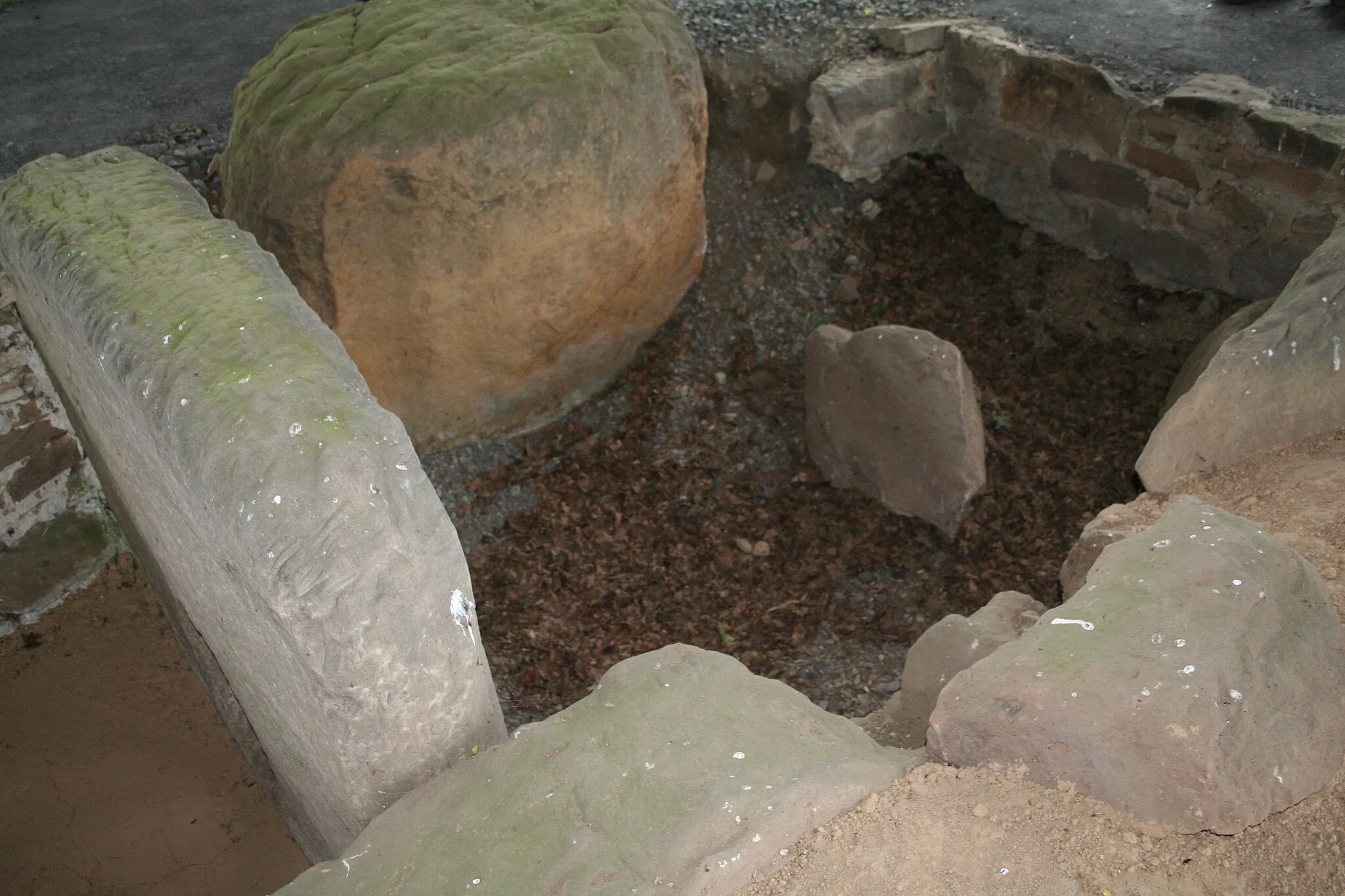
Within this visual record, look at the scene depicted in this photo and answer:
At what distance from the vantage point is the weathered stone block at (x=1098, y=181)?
460 cm

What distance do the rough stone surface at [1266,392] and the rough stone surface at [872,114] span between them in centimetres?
257

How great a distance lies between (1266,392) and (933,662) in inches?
45.9

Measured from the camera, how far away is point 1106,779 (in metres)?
1.91

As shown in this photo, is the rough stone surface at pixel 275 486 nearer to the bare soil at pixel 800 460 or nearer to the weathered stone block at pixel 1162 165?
the bare soil at pixel 800 460

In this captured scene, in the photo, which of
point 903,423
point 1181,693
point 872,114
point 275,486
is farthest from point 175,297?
point 872,114

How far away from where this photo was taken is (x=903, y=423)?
4180mm

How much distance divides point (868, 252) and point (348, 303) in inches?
99.4

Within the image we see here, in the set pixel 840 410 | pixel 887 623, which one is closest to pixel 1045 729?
pixel 887 623

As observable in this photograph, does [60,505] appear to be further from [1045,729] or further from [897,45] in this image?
[897,45]

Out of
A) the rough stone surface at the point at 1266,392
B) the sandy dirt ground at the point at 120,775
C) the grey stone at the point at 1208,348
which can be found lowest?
the sandy dirt ground at the point at 120,775

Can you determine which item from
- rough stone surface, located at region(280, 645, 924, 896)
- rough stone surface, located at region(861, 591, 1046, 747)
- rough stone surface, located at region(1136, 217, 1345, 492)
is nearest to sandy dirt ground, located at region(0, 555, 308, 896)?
rough stone surface, located at region(280, 645, 924, 896)

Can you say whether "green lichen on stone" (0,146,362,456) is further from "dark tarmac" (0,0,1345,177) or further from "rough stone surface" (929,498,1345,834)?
"dark tarmac" (0,0,1345,177)

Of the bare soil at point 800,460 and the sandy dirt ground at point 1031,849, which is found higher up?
the sandy dirt ground at point 1031,849

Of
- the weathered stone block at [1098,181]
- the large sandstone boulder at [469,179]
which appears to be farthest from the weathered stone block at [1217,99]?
the large sandstone boulder at [469,179]
